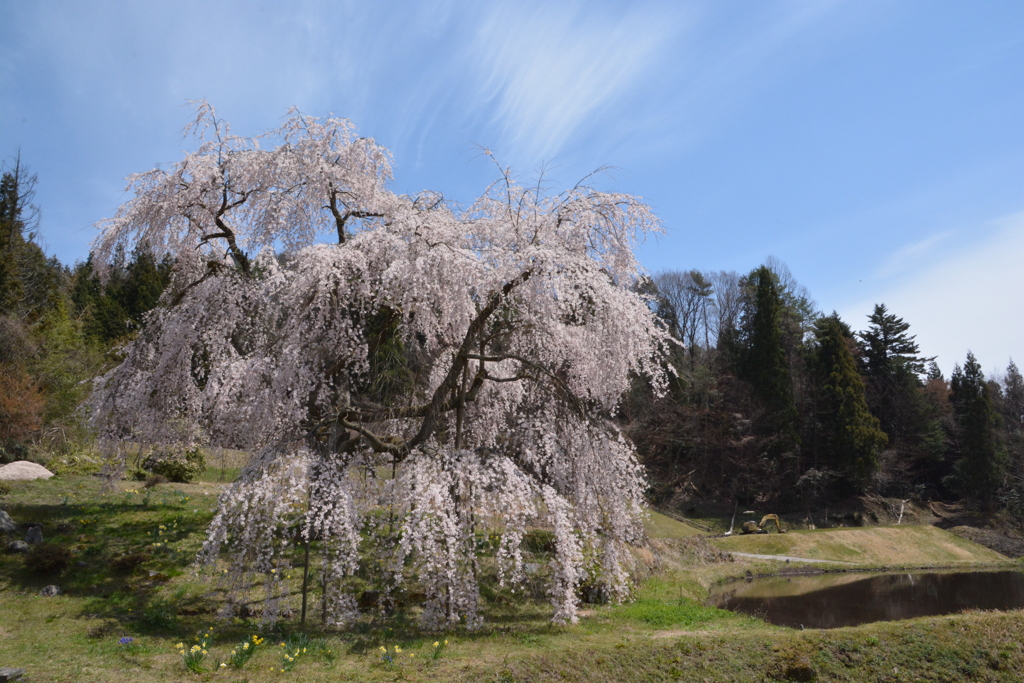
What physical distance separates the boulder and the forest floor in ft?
11.7

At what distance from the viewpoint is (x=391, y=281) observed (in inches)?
311

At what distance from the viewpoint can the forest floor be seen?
6105 mm

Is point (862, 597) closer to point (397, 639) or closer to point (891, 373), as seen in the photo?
point (397, 639)

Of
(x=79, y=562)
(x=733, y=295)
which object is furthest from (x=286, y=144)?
(x=733, y=295)

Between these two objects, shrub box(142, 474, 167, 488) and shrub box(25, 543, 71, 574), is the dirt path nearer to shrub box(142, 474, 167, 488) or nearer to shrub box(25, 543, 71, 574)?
shrub box(142, 474, 167, 488)

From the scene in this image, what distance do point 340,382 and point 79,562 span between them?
443cm

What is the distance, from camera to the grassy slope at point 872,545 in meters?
19.0

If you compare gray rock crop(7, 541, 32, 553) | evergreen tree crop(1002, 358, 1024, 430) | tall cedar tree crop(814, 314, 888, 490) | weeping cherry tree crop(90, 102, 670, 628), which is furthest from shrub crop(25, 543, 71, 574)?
evergreen tree crop(1002, 358, 1024, 430)

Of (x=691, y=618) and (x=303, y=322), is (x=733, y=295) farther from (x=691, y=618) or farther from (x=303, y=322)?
(x=303, y=322)

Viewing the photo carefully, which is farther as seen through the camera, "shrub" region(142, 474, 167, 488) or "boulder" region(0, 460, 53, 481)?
"boulder" region(0, 460, 53, 481)

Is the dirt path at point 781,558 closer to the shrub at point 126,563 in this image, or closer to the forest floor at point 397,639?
the forest floor at point 397,639

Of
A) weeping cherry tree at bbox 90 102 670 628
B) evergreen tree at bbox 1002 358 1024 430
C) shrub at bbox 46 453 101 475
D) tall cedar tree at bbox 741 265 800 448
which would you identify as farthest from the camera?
evergreen tree at bbox 1002 358 1024 430

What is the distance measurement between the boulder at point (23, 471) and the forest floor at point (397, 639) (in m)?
3.56

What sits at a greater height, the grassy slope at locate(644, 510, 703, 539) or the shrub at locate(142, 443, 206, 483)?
the shrub at locate(142, 443, 206, 483)
